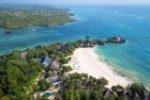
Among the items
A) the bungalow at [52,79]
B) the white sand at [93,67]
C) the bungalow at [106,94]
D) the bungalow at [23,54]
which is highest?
the bungalow at [23,54]

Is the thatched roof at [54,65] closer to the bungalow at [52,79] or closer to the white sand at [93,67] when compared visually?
the white sand at [93,67]

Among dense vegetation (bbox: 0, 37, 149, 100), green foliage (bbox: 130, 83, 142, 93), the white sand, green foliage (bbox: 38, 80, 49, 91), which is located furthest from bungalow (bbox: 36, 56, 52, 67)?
green foliage (bbox: 130, 83, 142, 93)

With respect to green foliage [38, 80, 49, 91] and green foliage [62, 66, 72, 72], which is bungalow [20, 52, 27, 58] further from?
green foliage [38, 80, 49, 91]

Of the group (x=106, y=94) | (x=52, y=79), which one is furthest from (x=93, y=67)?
(x=106, y=94)

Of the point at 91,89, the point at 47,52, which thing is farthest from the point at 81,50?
the point at 91,89

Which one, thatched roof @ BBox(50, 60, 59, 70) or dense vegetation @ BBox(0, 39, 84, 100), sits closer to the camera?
dense vegetation @ BBox(0, 39, 84, 100)

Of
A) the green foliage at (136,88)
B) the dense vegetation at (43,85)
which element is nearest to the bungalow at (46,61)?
the dense vegetation at (43,85)

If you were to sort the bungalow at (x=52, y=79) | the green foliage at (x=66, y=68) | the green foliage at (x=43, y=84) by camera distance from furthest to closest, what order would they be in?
the green foliage at (x=66, y=68) < the bungalow at (x=52, y=79) < the green foliage at (x=43, y=84)

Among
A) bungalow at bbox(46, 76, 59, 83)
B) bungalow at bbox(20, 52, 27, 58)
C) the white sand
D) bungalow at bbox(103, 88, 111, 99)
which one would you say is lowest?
the white sand
